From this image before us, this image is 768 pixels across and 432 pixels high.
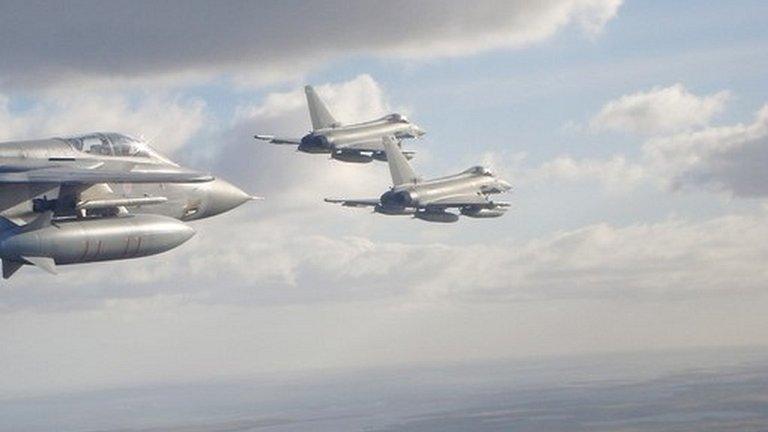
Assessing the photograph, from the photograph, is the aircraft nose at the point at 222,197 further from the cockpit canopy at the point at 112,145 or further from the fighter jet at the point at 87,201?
the cockpit canopy at the point at 112,145

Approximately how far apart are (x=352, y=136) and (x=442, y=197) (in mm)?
10026

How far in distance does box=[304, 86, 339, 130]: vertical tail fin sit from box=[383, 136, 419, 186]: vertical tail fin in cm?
528

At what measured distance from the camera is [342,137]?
280ft

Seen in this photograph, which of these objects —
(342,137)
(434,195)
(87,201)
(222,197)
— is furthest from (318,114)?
(87,201)

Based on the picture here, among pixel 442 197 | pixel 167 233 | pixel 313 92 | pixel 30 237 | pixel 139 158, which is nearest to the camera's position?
pixel 30 237

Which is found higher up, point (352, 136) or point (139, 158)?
point (352, 136)

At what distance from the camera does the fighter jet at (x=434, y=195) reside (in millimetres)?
78250

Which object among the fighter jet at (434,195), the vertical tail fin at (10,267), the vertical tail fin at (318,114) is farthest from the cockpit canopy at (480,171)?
the vertical tail fin at (10,267)

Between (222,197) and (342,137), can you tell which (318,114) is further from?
(222,197)

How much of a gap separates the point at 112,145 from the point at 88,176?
5.29 m

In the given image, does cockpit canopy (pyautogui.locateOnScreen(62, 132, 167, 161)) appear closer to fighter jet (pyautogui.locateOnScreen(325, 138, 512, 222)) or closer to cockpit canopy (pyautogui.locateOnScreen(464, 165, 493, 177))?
fighter jet (pyautogui.locateOnScreen(325, 138, 512, 222))

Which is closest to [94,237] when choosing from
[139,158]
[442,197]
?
[139,158]

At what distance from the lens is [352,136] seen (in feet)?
283

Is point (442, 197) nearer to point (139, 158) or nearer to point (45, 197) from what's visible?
point (139, 158)
